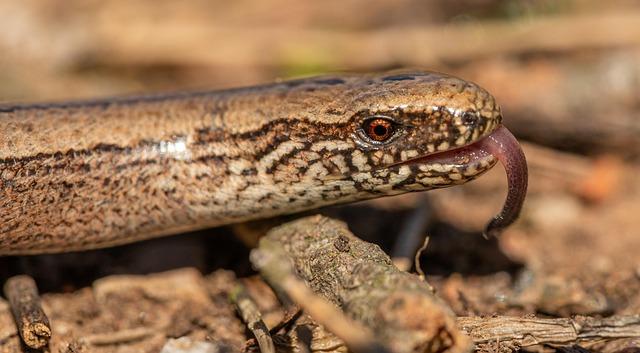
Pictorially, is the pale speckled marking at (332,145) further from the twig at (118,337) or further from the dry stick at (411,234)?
the twig at (118,337)

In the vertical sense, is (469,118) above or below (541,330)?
above

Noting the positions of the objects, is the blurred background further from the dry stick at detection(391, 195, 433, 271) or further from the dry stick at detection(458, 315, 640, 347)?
the dry stick at detection(458, 315, 640, 347)

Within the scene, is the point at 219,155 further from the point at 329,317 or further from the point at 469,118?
the point at 329,317

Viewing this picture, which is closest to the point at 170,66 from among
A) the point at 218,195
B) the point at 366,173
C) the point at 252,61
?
the point at 252,61

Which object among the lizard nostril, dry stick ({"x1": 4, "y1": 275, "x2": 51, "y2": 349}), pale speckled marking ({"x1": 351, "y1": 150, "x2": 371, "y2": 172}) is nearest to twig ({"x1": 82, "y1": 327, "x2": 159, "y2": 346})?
dry stick ({"x1": 4, "y1": 275, "x2": 51, "y2": 349})

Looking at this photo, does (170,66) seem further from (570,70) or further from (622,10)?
(622,10)

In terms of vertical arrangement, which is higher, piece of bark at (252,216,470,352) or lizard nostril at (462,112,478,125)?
lizard nostril at (462,112,478,125)

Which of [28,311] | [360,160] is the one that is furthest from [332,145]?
[28,311]
